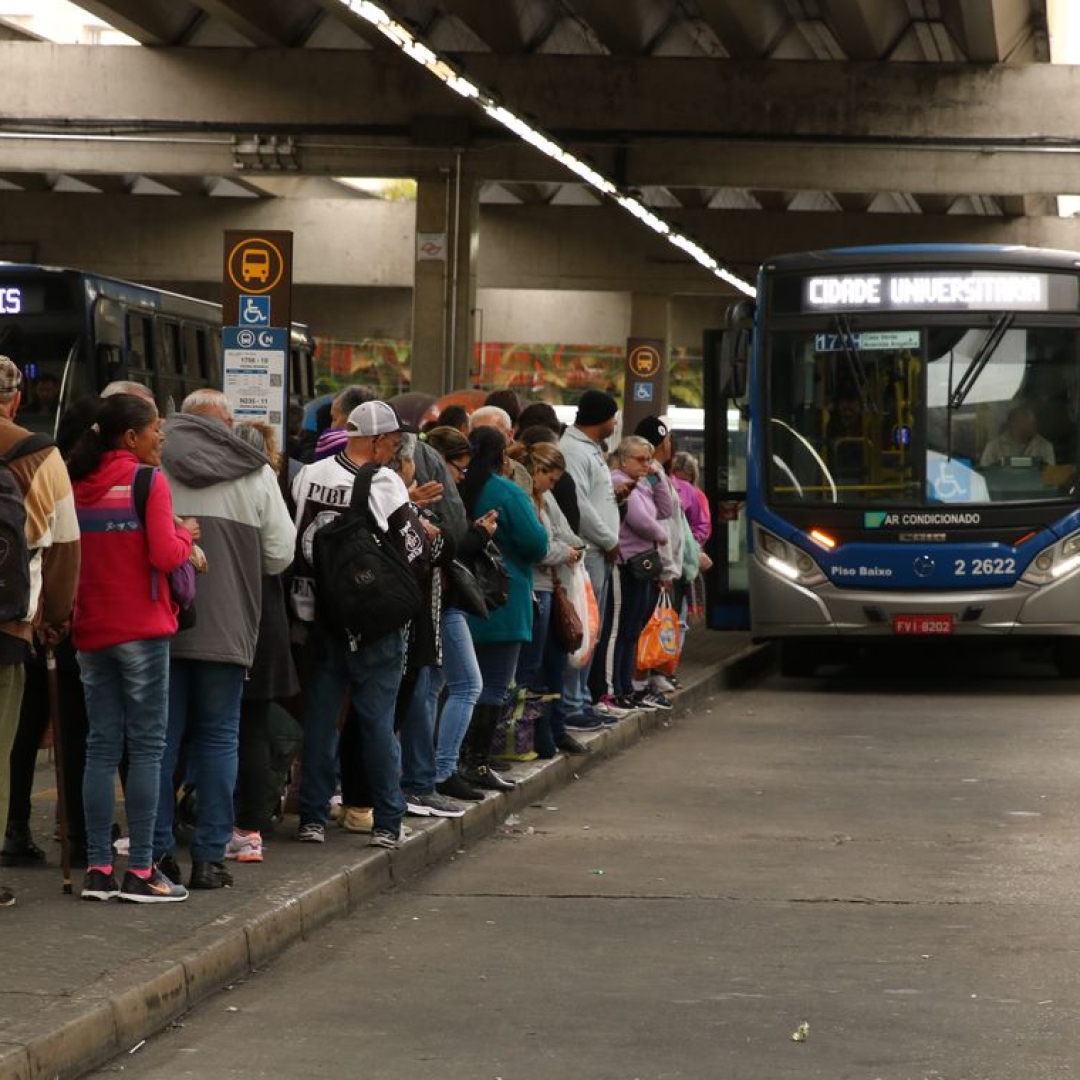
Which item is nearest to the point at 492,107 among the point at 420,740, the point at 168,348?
the point at 168,348

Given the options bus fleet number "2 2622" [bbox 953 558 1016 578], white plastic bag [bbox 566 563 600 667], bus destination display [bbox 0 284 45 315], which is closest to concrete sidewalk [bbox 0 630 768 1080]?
white plastic bag [bbox 566 563 600 667]

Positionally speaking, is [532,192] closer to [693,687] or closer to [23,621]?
[693,687]

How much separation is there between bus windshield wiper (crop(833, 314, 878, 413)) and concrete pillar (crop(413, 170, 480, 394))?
11.5 metres

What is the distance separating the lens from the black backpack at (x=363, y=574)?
30.6 ft

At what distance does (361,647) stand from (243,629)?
97cm

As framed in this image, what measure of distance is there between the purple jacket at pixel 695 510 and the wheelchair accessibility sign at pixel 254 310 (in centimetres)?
639

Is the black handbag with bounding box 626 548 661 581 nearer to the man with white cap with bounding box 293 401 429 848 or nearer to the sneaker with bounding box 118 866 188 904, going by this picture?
the man with white cap with bounding box 293 401 429 848

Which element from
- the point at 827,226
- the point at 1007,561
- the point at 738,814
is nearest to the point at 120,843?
the point at 738,814

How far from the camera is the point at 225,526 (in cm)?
864

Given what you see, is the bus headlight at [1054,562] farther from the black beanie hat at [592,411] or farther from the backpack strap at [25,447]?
the backpack strap at [25,447]

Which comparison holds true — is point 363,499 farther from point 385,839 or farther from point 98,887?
point 98,887

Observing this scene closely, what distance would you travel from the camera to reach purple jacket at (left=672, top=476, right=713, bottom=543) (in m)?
19.9

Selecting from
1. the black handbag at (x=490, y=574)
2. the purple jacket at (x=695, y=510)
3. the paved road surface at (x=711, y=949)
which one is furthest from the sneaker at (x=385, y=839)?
the purple jacket at (x=695, y=510)

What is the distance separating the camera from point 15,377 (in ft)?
26.5
